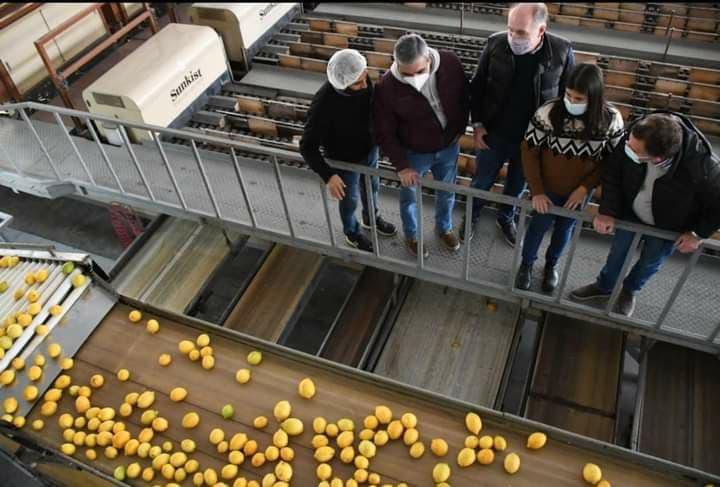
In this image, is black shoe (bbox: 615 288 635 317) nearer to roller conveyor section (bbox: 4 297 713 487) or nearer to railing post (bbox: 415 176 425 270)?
roller conveyor section (bbox: 4 297 713 487)

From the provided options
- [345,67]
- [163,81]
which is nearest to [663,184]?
[345,67]

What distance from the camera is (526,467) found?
3010 millimetres

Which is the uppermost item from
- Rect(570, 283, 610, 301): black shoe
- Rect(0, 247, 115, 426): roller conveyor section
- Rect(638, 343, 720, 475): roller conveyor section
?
Rect(0, 247, 115, 426): roller conveyor section

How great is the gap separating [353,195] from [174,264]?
2561 millimetres

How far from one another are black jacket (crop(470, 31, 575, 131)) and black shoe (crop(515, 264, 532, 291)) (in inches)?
44.9

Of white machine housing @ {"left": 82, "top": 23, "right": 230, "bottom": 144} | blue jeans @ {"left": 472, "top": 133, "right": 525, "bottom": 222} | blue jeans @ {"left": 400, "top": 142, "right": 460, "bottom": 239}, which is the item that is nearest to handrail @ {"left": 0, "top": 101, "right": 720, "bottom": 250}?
blue jeans @ {"left": 400, "top": 142, "right": 460, "bottom": 239}

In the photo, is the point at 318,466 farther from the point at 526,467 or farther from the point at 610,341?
the point at 610,341

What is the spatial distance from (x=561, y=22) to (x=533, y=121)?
5693 mm

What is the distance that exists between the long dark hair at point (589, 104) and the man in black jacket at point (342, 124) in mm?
1090

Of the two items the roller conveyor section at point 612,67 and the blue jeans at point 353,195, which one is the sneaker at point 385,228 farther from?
the roller conveyor section at point 612,67

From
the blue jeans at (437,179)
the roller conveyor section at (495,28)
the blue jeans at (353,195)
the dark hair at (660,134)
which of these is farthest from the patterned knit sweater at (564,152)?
the roller conveyor section at (495,28)

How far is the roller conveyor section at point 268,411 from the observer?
3.01 metres

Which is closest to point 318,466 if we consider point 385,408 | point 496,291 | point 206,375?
point 385,408

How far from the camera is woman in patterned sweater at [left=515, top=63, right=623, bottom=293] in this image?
277 centimetres
